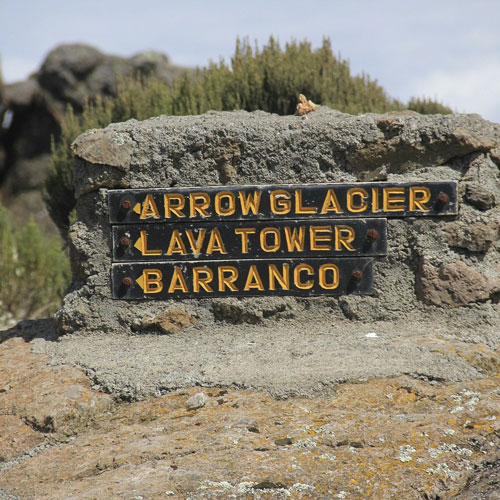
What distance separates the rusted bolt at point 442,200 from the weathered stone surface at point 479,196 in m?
0.14

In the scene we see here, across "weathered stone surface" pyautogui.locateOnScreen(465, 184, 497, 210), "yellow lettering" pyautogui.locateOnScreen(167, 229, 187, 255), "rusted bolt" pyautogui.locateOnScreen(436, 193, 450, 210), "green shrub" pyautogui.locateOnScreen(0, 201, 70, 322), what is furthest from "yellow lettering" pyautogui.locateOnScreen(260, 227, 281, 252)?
"green shrub" pyautogui.locateOnScreen(0, 201, 70, 322)

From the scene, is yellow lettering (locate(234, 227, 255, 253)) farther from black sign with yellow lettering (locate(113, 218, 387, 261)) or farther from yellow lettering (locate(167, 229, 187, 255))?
→ yellow lettering (locate(167, 229, 187, 255))

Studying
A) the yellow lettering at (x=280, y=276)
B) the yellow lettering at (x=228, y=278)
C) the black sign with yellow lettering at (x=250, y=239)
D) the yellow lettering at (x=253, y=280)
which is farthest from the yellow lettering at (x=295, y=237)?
the yellow lettering at (x=228, y=278)

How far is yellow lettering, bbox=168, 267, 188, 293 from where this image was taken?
3.87 meters

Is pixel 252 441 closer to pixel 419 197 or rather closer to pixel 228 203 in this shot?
pixel 228 203

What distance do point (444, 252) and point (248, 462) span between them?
1.76 m

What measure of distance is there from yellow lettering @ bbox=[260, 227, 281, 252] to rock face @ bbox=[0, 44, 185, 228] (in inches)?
429

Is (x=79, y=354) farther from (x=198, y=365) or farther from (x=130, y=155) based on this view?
(x=130, y=155)

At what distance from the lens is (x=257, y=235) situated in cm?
385

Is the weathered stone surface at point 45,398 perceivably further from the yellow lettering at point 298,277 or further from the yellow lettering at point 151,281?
the yellow lettering at point 298,277

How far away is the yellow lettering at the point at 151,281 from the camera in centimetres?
388

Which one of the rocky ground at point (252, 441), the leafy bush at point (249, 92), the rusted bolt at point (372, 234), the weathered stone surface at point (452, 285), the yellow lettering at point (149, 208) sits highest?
the leafy bush at point (249, 92)

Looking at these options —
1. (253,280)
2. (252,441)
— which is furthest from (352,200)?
(252,441)

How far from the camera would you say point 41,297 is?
26.3ft
